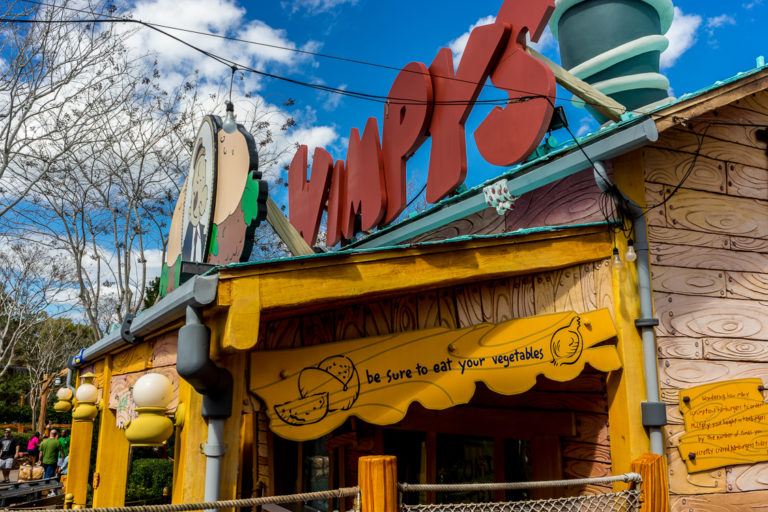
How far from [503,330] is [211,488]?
2.10 m

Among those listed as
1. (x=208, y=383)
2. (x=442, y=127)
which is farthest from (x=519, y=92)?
(x=208, y=383)

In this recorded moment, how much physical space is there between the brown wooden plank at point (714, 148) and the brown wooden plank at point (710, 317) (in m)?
1.18

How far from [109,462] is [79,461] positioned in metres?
2.06

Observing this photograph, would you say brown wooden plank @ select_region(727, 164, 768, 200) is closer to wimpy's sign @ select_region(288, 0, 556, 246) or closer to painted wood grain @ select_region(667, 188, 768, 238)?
painted wood grain @ select_region(667, 188, 768, 238)

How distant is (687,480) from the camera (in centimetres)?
402

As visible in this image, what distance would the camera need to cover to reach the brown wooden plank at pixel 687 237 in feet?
14.0

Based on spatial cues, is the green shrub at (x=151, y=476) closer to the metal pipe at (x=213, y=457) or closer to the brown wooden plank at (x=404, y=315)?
the metal pipe at (x=213, y=457)

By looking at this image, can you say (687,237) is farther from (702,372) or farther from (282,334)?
(282,334)

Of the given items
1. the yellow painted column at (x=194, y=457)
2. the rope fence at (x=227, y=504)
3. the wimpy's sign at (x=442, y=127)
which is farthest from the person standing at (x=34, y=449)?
the rope fence at (x=227, y=504)

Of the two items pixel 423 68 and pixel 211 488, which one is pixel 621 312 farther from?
pixel 423 68

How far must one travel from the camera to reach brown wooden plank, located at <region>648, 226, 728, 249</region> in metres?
4.28

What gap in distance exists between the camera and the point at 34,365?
3488cm

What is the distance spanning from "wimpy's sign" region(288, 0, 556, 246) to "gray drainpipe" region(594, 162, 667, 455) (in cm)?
84

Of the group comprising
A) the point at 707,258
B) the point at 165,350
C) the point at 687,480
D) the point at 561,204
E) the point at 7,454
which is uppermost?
the point at 561,204
